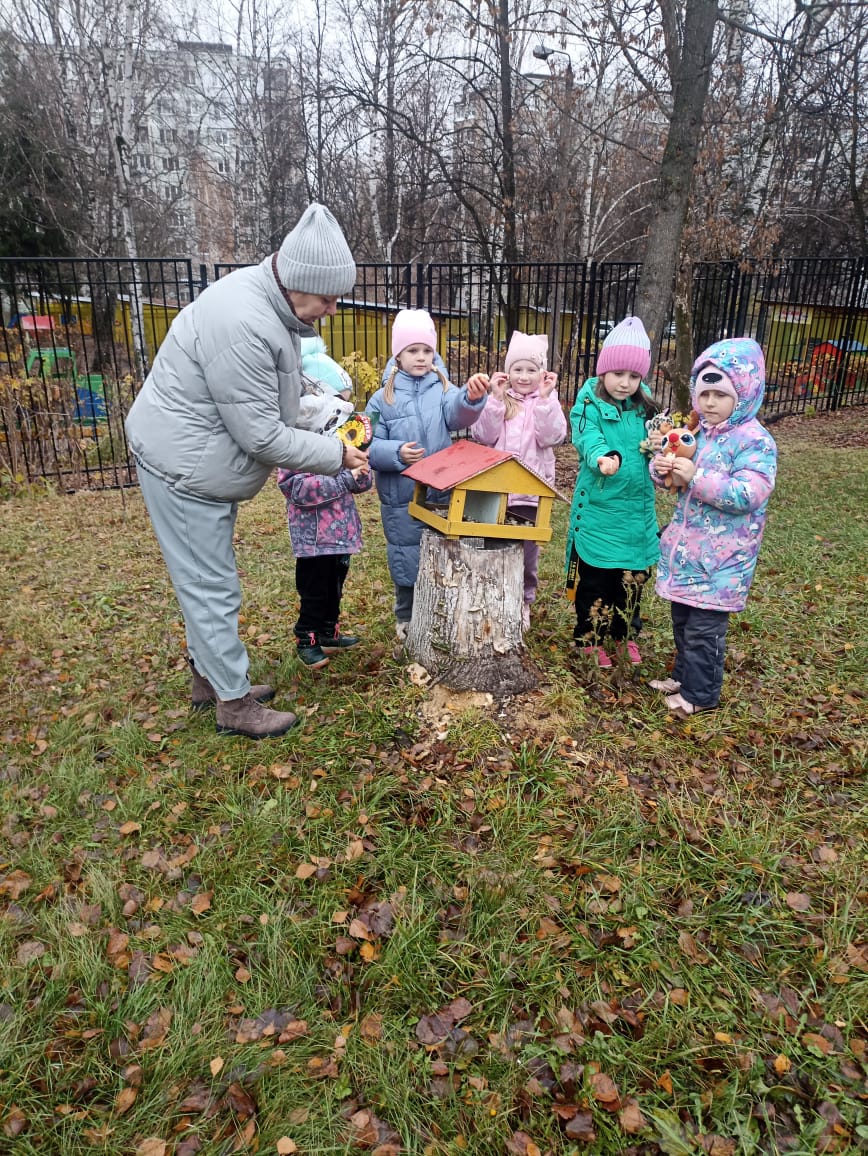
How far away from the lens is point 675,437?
10.4 ft

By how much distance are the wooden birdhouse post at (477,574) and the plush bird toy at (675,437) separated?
0.47 meters

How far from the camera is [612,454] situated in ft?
11.6

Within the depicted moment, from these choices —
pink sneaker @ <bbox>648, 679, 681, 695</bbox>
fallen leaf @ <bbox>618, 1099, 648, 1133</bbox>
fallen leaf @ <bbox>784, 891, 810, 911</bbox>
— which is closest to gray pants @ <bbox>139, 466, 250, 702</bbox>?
pink sneaker @ <bbox>648, 679, 681, 695</bbox>

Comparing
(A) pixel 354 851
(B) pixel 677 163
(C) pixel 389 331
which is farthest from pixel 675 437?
(C) pixel 389 331

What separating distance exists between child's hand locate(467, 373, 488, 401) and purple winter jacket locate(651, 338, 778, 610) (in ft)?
2.67

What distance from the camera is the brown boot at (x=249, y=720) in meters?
3.33

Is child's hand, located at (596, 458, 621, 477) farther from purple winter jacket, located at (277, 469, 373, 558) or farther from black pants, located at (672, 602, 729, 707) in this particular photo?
purple winter jacket, located at (277, 469, 373, 558)

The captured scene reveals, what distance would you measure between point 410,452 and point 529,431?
80 cm

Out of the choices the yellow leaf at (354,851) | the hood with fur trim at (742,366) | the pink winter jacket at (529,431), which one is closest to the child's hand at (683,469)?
the hood with fur trim at (742,366)

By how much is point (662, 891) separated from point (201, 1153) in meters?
1.58

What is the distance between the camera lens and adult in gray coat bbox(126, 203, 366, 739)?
2676 millimetres

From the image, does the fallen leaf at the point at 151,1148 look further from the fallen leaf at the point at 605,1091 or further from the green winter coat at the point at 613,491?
the green winter coat at the point at 613,491

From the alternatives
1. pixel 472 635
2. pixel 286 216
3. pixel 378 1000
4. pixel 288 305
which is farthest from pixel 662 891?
pixel 286 216

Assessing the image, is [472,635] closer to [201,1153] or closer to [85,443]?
[201,1153]
